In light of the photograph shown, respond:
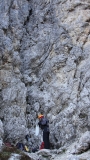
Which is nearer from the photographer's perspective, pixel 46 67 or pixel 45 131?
pixel 45 131

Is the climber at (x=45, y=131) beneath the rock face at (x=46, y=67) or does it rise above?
beneath

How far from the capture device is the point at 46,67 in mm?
22672

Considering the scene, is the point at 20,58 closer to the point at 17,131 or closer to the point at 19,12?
the point at 19,12

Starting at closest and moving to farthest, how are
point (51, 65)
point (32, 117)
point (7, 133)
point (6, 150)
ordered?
point (6, 150)
point (7, 133)
point (32, 117)
point (51, 65)

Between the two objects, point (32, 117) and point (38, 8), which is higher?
point (38, 8)

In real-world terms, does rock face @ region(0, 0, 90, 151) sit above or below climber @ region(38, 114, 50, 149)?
above

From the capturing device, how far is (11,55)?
22.5 meters

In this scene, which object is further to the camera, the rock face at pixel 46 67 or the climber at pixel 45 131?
the rock face at pixel 46 67

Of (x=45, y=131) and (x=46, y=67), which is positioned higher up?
(x=46, y=67)

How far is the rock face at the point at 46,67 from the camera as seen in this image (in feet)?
64.5

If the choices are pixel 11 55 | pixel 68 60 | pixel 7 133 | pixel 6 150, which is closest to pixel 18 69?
pixel 11 55

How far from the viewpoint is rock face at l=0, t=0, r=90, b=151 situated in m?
19.7

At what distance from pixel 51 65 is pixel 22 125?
5.27 metres

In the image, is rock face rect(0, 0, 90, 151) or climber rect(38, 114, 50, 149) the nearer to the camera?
climber rect(38, 114, 50, 149)
